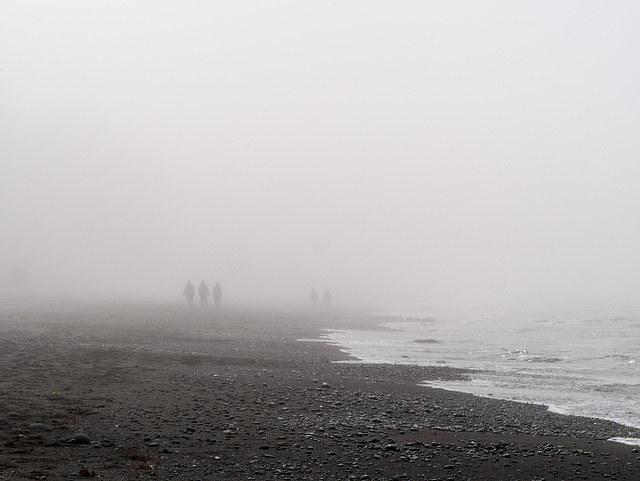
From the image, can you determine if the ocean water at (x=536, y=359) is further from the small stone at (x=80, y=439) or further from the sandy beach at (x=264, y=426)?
the small stone at (x=80, y=439)

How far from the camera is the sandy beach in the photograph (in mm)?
8016

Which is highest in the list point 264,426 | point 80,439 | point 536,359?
point 80,439

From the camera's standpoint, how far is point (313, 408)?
1197 cm

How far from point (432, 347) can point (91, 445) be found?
2092cm

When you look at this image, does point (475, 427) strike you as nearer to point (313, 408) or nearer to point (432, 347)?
point (313, 408)

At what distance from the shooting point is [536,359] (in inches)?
918

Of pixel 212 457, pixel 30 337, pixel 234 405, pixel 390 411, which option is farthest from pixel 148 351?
pixel 212 457

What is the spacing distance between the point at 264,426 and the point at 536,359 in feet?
53.9

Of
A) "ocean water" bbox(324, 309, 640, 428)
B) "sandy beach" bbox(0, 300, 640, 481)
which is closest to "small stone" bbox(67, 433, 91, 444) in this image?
"sandy beach" bbox(0, 300, 640, 481)

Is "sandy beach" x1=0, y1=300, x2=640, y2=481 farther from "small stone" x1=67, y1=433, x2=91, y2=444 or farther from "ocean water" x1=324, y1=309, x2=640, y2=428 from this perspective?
"ocean water" x1=324, y1=309, x2=640, y2=428

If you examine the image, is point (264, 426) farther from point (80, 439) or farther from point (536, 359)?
point (536, 359)

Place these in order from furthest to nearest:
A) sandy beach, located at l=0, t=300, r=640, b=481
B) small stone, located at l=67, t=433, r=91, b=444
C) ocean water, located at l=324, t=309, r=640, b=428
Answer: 1. ocean water, located at l=324, t=309, r=640, b=428
2. small stone, located at l=67, t=433, r=91, b=444
3. sandy beach, located at l=0, t=300, r=640, b=481

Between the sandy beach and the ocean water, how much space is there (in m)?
1.61

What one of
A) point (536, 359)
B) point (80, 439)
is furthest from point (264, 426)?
point (536, 359)
